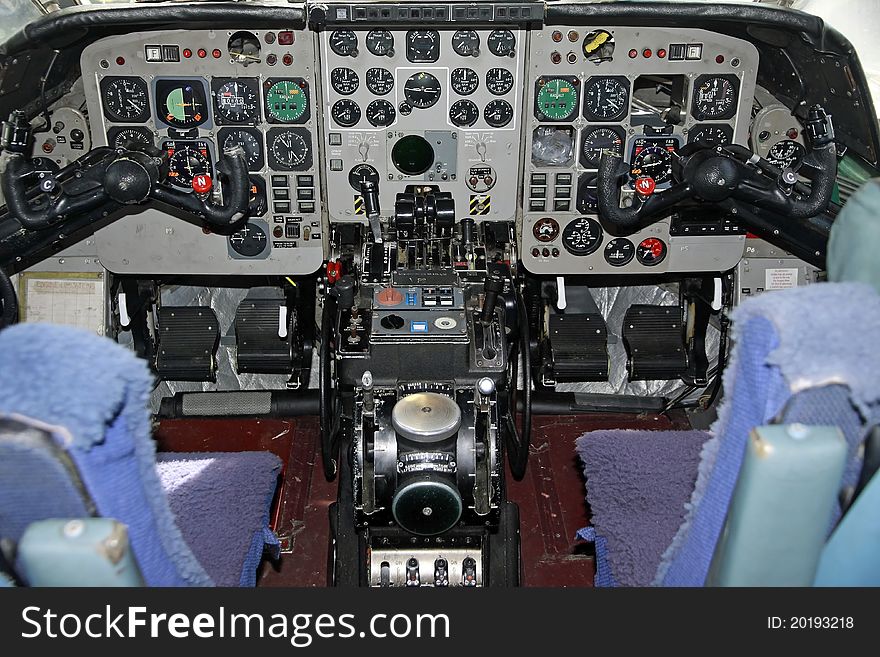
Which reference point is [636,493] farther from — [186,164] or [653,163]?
[186,164]

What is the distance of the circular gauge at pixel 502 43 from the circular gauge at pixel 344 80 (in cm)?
63

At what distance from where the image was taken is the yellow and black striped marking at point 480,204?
415 centimetres

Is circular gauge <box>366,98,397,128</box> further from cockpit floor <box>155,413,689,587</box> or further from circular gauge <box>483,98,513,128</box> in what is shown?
cockpit floor <box>155,413,689,587</box>

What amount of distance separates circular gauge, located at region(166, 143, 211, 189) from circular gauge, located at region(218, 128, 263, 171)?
0.12 meters

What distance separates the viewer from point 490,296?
136 inches

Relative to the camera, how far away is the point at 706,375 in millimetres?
4539

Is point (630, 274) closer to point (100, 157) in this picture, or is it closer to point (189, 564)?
point (100, 157)

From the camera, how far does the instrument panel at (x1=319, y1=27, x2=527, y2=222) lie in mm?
3826

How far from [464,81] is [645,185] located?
37.9 inches

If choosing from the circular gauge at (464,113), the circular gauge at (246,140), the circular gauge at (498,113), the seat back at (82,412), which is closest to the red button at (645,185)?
the circular gauge at (498,113)

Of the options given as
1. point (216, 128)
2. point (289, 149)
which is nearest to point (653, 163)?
point (289, 149)

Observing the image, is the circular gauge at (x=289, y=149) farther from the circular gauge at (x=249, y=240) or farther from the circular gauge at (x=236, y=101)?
the circular gauge at (x=249, y=240)

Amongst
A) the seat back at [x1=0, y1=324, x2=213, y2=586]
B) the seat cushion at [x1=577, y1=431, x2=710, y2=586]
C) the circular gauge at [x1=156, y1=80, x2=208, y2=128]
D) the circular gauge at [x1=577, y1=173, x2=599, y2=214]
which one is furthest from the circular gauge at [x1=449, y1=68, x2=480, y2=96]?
the seat back at [x1=0, y1=324, x2=213, y2=586]

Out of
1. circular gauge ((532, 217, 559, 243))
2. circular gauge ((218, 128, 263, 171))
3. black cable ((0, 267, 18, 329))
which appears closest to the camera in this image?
black cable ((0, 267, 18, 329))
